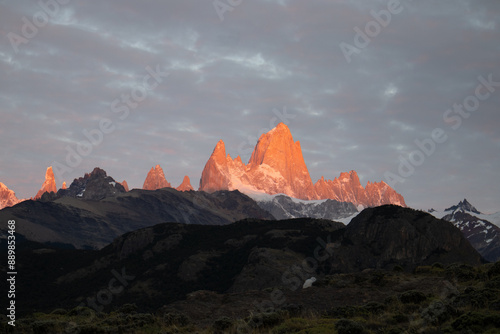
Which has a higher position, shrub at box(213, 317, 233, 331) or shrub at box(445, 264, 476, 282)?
shrub at box(445, 264, 476, 282)

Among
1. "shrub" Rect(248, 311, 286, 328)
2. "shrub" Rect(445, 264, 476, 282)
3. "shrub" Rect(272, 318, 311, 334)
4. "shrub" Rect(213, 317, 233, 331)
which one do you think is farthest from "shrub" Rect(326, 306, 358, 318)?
"shrub" Rect(445, 264, 476, 282)

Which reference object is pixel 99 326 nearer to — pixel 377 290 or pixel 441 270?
pixel 377 290

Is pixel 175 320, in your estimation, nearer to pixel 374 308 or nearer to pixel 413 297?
pixel 374 308

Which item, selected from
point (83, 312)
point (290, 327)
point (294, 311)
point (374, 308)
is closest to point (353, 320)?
point (290, 327)

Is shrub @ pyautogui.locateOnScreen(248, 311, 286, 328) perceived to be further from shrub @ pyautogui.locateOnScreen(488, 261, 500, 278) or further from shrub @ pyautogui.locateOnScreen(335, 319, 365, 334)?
shrub @ pyautogui.locateOnScreen(488, 261, 500, 278)

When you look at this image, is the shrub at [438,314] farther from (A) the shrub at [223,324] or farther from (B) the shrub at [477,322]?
(A) the shrub at [223,324]

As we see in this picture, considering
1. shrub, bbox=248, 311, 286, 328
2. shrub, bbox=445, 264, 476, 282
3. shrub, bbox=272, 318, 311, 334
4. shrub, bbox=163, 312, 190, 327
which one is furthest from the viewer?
shrub, bbox=445, 264, 476, 282

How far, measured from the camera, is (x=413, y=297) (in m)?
43.8

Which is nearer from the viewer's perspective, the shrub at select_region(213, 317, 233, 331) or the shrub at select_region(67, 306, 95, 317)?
the shrub at select_region(213, 317, 233, 331)

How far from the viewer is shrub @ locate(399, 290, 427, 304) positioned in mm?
43500

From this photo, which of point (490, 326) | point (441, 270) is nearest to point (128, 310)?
point (490, 326)

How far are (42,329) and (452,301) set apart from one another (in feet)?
91.9

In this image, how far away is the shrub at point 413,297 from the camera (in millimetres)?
43500

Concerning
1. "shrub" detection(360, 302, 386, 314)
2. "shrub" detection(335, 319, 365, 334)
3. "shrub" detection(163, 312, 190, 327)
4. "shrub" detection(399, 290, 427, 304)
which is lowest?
"shrub" detection(163, 312, 190, 327)
